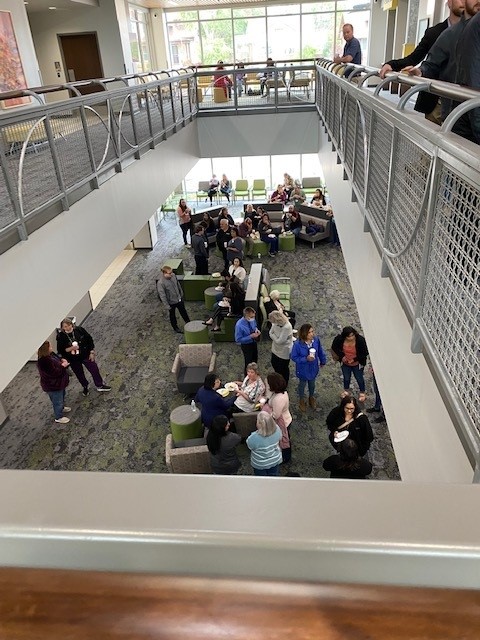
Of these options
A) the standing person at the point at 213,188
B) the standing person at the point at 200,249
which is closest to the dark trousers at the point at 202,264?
the standing person at the point at 200,249

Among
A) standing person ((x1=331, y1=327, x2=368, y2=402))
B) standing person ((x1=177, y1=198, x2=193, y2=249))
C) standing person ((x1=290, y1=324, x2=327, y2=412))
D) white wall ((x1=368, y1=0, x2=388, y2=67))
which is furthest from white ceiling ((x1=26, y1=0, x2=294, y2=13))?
standing person ((x1=331, y1=327, x2=368, y2=402))

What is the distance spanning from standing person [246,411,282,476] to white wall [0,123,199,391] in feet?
8.27

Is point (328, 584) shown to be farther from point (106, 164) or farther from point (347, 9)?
Answer: point (347, 9)

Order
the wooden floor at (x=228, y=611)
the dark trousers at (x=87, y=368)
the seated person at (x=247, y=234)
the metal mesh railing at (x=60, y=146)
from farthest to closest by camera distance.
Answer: the seated person at (x=247, y=234), the dark trousers at (x=87, y=368), the metal mesh railing at (x=60, y=146), the wooden floor at (x=228, y=611)

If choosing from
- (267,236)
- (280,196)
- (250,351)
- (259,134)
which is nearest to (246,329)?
(250,351)

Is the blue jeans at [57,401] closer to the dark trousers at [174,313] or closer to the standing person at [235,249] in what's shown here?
the dark trousers at [174,313]

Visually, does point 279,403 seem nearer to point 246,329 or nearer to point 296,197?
point 246,329

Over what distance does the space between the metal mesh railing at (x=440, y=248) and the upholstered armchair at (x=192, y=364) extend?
19.1 ft

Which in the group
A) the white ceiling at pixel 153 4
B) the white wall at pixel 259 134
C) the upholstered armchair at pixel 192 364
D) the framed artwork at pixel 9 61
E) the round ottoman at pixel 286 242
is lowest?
the round ottoman at pixel 286 242

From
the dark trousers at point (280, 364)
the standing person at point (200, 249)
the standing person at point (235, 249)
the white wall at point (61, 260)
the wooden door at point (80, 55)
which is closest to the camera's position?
the white wall at point (61, 260)

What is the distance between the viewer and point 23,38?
11172 millimetres

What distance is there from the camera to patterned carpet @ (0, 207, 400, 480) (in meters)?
7.11

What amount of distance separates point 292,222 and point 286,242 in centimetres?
92

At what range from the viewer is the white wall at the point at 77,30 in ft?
52.7
